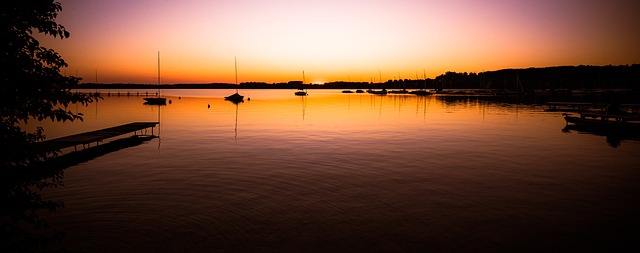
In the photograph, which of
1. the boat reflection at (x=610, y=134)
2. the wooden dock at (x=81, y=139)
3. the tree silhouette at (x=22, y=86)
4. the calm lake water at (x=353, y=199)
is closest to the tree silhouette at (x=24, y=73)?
the tree silhouette at (x=22, y=86)

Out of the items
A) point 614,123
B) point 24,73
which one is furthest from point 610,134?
point 24,73

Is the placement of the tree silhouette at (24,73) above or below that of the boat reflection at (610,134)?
above

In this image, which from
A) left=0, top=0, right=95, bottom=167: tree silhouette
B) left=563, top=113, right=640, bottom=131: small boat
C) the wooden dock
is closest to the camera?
left=0, top=0, right=95, bottom=167: tree silhouette

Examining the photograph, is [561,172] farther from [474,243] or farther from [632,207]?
[474,243]

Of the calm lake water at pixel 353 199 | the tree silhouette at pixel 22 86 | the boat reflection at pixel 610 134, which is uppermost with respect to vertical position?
the tree silhouette at pixel 22 86

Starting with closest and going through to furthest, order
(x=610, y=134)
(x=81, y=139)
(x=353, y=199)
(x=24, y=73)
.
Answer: (x=24, y=73) → (x=353, y=199) → (x=81, y=139) → (x=610, y=134)

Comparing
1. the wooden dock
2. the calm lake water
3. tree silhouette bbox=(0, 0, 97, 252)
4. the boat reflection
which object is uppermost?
tree silhouette bbox=(0, 0, 97, 252)

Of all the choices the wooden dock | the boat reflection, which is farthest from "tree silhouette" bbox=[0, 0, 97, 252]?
the boat reflection

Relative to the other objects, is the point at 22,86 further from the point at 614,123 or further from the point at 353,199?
the point at 614,123

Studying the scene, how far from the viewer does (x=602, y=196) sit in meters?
13.7

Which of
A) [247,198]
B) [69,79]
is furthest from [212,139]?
[69,79]

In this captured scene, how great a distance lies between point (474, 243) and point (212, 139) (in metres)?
24.3

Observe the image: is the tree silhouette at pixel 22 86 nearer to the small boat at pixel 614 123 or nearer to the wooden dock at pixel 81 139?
the wooden dock at pixel 81 139

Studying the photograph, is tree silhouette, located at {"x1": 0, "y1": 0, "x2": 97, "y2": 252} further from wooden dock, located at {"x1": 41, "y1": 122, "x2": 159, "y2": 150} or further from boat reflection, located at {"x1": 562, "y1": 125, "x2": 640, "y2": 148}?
boat reflection, located at {"x1": 562, "y1": 125, "x2": 640, "y2": 148}
